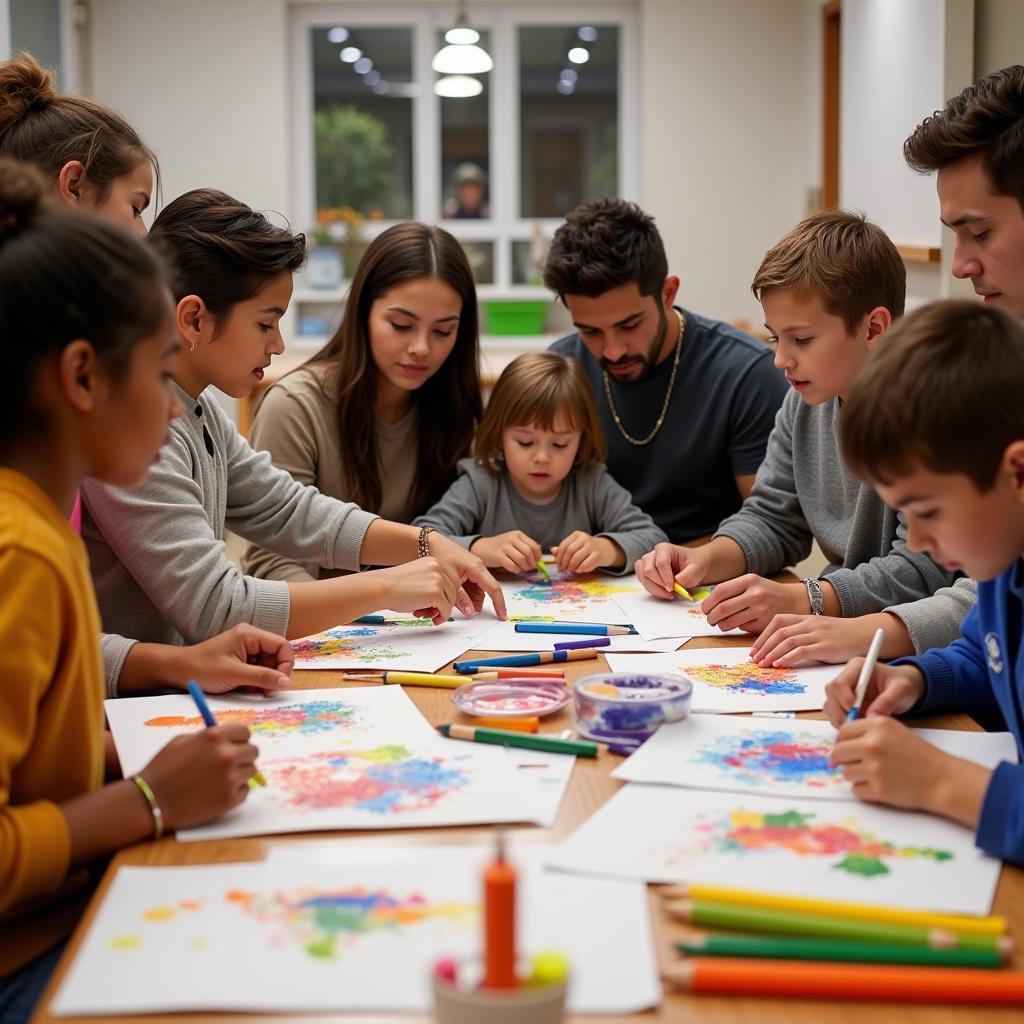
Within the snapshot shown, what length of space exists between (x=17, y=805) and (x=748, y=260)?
551 cm

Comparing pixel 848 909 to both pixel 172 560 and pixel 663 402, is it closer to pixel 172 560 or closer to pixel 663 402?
pixel 172 560

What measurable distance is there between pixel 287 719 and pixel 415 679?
18cm

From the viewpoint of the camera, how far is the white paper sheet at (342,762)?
104 cm

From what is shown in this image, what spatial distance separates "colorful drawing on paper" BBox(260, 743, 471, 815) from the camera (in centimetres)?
107

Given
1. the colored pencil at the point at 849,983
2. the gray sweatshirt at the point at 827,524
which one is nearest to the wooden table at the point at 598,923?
the colored pencil at the point at 849,983

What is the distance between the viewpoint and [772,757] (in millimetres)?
1171

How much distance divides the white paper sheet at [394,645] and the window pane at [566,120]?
4957 millimetres

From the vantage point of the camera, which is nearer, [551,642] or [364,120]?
[551,642]

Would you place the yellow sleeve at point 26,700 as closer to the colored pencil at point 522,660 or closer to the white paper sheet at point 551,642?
the colored pencil at point 522,660

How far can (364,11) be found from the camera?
6047mm

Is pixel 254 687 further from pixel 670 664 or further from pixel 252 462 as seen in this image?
pixel 252 462

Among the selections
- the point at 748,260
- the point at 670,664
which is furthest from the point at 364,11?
the point at 670,664

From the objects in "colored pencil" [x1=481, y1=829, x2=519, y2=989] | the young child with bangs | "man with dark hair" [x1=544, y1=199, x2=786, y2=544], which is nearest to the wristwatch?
the young child with bangs

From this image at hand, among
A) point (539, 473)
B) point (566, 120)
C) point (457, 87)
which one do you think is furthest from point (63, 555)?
point (566, 120)
